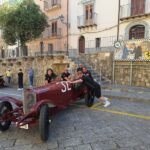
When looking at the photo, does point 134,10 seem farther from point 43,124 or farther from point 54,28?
point 43,124

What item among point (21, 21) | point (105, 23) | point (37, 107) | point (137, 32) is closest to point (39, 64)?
point (21, 21)

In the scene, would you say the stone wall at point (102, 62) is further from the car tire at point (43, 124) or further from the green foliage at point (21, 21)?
the car tire at point (43, 124)

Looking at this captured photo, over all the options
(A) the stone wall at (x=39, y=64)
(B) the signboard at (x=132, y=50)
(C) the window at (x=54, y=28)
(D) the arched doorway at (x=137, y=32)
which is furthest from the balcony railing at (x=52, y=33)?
(B) the signboard at (x=132, y=50)

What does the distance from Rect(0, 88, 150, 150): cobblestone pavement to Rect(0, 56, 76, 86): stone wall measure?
8.12 m

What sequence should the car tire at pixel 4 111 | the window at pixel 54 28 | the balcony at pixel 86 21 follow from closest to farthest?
the car tire at pixel 4 111 → the balcony at pixel 86 21 → the window at pixel 54 28

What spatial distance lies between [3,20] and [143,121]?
56.1 ft

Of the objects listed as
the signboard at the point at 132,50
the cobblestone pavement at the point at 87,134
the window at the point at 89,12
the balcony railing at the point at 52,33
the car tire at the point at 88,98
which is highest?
the window at the point at 89,12

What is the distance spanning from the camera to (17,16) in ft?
59.1

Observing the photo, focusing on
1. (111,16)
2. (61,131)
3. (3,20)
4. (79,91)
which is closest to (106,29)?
(111,16)

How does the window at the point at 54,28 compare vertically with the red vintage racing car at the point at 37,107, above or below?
above

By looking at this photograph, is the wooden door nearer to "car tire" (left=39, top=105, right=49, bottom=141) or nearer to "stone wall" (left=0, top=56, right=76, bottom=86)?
"stone wall" (left=0, top=56, right=76, bottom=86)

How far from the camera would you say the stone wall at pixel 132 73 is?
435 inches

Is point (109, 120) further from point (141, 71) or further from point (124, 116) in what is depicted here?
point (141, 71)

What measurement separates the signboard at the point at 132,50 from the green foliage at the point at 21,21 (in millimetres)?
10393
